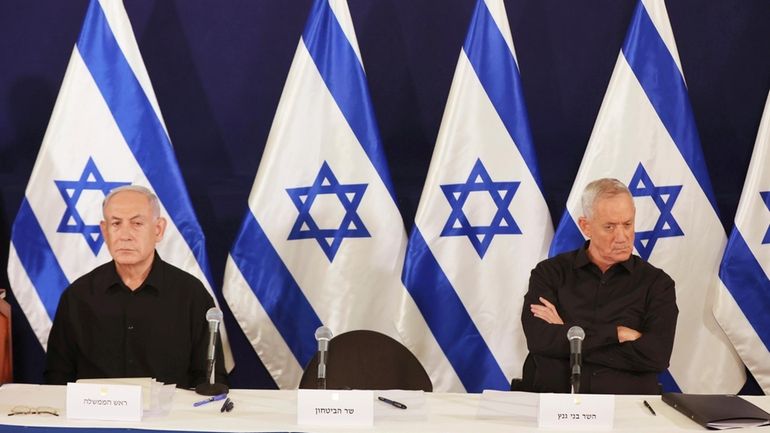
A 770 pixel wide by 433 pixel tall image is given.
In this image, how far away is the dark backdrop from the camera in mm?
5379

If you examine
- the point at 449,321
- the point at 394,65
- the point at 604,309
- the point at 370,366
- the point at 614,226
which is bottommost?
the point at 370,366

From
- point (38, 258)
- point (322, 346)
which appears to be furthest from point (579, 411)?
point (38, 258)

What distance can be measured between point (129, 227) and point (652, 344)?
2.14 metres

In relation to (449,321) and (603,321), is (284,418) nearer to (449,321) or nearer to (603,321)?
(603,321)

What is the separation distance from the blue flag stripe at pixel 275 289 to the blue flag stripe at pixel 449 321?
21.1 inches

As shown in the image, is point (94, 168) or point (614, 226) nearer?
point (614, 226)

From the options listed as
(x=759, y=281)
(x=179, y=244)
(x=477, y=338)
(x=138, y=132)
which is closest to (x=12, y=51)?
(x=138, y=132)

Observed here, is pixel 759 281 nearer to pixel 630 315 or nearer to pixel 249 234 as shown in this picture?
pixel 630 315

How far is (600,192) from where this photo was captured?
14.0 ft

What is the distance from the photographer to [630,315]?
429 centimetres

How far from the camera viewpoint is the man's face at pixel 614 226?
4.21 meters

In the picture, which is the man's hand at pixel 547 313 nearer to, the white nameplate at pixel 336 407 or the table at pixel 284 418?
the table at pixel 284 418

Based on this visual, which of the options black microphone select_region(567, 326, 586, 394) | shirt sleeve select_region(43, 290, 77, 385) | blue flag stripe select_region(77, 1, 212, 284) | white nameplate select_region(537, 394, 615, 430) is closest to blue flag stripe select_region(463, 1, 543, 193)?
blue flag stripe select_region(77, 1, 212, 284)

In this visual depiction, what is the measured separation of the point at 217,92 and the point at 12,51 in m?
1.09
